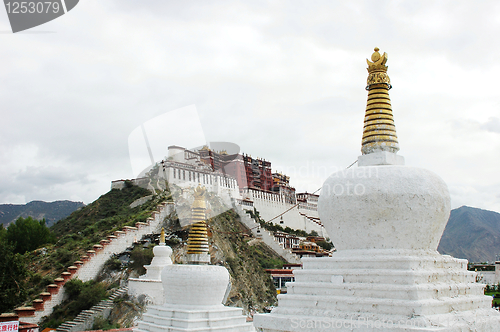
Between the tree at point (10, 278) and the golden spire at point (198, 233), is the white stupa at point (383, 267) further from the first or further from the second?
the tree at point (10, 278)

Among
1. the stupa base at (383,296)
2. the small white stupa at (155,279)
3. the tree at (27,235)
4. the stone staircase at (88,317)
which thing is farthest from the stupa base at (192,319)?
the tree at (27,235)

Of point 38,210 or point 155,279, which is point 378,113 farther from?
point 38,210

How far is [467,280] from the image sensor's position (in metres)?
7.37

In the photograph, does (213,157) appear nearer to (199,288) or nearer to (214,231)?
(214,231)

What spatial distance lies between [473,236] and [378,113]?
143949 millimetres

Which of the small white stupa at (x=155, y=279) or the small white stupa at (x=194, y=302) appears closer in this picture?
the small white stupa at (x=194, y=302)

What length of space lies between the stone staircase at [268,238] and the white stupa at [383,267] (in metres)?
34.7

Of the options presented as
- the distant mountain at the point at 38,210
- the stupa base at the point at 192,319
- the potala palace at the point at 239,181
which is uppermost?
the distant mountain at the point at 38,210

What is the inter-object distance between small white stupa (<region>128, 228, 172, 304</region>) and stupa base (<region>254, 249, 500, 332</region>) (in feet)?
38.5

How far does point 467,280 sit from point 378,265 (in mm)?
1987

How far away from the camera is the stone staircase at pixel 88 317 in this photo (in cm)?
1948

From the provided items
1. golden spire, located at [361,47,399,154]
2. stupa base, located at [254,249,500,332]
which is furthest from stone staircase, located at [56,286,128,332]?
golden spire, located at [361,47,399,154]

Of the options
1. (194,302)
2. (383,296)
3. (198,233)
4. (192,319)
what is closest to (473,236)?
(198,233)

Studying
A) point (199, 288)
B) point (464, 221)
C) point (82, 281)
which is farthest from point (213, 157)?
point (464, 221)
